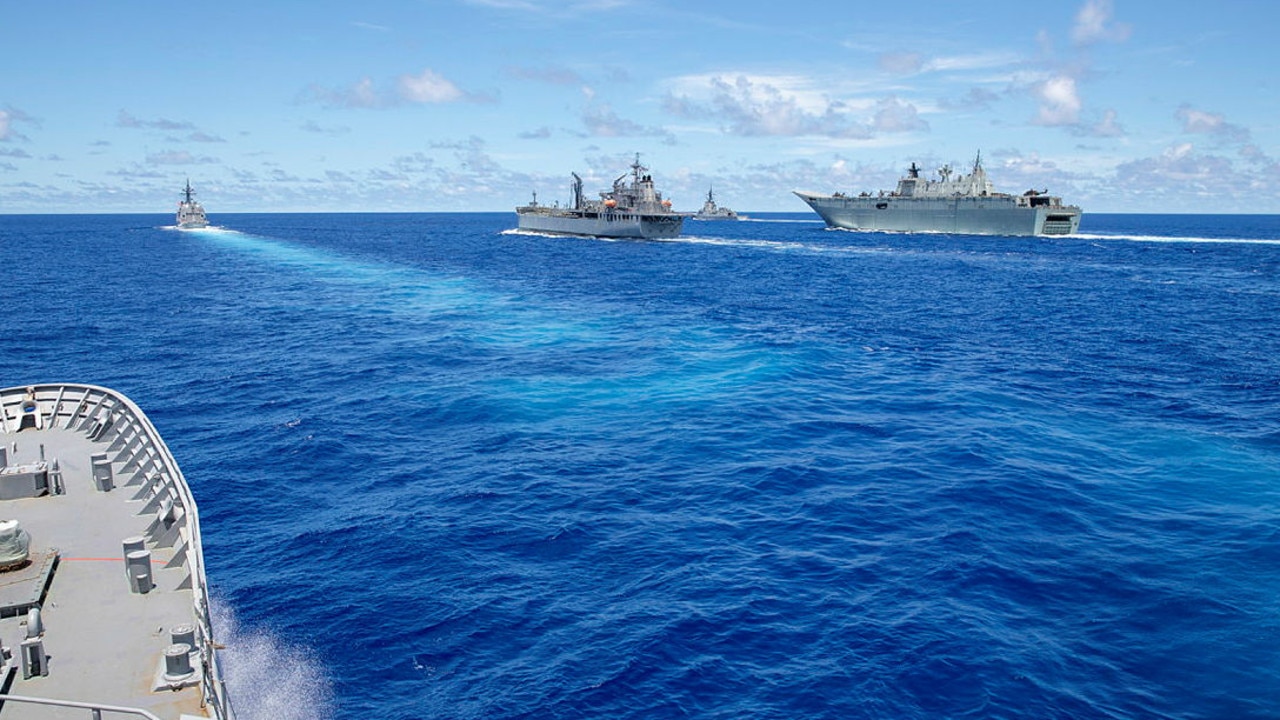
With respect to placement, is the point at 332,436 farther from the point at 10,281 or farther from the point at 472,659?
the point at 10,281

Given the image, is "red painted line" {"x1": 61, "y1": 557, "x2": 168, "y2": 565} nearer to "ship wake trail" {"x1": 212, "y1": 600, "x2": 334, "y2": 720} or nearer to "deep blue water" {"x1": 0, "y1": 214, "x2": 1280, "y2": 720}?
"ship wake trail" {"x1": 212, "y1": 600, "x2": 334, "y2": 720}

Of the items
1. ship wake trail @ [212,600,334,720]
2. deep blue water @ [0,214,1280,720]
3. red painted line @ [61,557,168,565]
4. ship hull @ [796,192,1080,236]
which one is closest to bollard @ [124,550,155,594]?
red painted line @ [61,557,168,565]

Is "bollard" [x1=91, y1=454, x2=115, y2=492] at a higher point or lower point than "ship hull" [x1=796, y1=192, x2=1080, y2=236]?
lower

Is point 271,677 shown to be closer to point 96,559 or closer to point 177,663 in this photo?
point 96,559

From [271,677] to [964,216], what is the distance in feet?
598

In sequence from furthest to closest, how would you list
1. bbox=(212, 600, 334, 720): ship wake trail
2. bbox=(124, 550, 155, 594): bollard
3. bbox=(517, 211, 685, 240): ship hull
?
1. bbox=(517, 211, 685, 240): ship hull
2. bbox=(212, 600, 334, 720): ship wake trail
3. bbox=(124, 550, 155, 594): bollard

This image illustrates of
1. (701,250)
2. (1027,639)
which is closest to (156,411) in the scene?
(1027,639)

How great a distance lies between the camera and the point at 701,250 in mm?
152750

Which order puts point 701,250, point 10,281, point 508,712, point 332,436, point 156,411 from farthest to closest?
point 701,250 < point 10,281 < point 156,411 < point 332,436 < point 508,712

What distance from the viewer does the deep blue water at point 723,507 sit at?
18344 mm

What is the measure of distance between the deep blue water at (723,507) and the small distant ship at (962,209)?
109 metres

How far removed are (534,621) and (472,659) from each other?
6.59 feet

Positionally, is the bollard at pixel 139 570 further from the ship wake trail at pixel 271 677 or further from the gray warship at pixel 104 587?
the ship wake trail at pixel 271 677

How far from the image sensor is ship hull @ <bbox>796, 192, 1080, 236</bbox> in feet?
557
